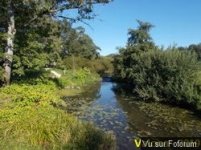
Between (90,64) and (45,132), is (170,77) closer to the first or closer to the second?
(45,132)

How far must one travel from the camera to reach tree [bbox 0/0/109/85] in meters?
21.7

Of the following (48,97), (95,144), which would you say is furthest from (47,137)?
(48,97)

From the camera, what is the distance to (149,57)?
29.3 metres

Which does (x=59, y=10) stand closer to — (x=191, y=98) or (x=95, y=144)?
(x=191, y=98)

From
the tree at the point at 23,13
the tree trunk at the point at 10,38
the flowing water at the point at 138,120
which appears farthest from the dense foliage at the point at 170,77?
the tree trunk at the point at 10,38

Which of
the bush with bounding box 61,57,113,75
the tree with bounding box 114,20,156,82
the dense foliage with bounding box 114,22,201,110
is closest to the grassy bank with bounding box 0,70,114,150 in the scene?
the dense foliage with bounding box 114,22,201,110

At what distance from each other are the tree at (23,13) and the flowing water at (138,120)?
5.51 meters

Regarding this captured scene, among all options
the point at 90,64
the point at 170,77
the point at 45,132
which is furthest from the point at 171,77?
the point at 90,64

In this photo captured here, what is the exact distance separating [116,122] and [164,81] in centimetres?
959

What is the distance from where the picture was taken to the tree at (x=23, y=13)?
21688 mm

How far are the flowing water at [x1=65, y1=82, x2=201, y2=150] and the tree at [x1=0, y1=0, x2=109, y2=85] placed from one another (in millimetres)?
5509

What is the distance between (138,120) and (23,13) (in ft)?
35.9

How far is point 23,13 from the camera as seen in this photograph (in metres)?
23.2

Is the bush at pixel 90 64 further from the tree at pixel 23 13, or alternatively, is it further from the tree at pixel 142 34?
the tree at pixel 23 13
